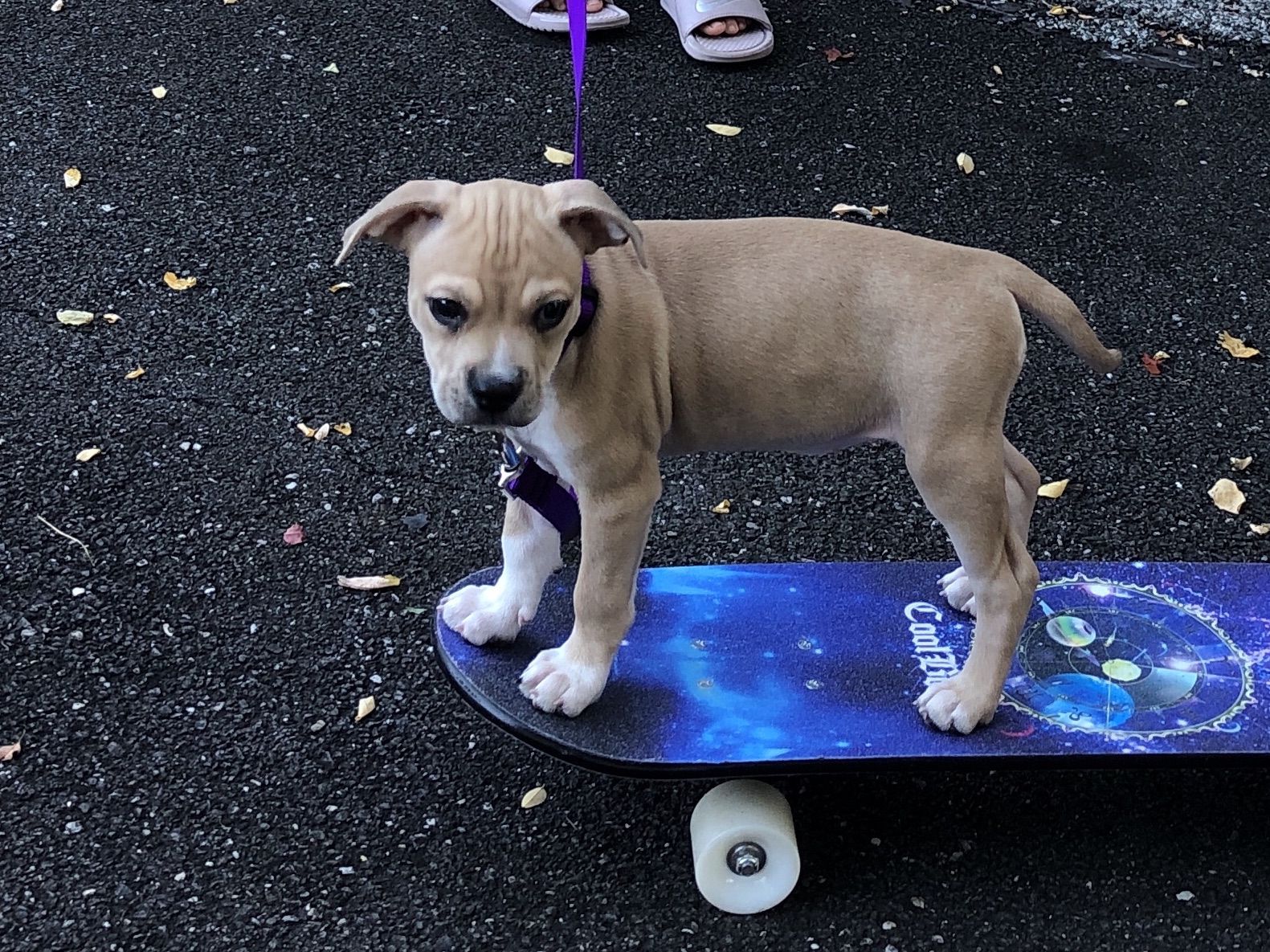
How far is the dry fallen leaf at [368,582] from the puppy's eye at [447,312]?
5.14 feet

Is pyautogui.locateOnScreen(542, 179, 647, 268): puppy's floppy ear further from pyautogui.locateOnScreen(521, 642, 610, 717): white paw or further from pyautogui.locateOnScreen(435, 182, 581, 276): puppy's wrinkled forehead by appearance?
pyautogui.locateOnScreen(521, 642, 610, 717): white paw

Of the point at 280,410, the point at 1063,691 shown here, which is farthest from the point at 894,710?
the point at 280,410

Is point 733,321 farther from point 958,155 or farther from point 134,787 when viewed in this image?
point 958,155

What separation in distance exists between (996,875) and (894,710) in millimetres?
465

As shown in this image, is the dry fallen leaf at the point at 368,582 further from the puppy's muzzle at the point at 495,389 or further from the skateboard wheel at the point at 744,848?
the puppy's muzzle at the point at 495,389

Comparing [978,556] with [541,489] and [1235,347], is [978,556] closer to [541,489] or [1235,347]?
[541,489]

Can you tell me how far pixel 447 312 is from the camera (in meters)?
2.37

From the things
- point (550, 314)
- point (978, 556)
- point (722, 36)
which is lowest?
point (722, 36)

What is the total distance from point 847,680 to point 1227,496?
1.81 m

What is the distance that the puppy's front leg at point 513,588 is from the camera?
10.4 ft

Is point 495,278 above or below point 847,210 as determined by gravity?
above

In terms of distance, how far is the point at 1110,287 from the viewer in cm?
515

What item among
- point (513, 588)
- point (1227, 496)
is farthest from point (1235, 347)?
point (513, 588)

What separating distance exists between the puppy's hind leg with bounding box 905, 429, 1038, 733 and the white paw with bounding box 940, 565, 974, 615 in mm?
255
